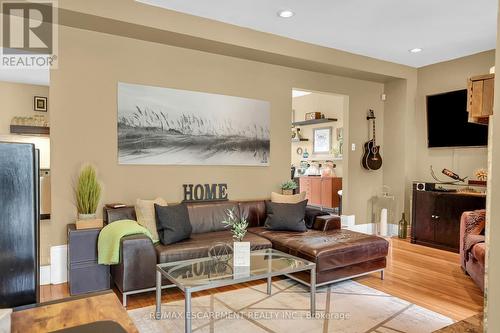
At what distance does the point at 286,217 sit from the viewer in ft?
13.3

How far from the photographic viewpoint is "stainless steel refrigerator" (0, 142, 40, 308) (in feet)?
2.59

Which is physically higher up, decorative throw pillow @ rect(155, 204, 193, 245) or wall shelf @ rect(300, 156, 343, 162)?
wall shelf @ rect(300, 156, 343, 162)

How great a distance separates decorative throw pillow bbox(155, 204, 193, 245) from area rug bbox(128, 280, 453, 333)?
0.63 metres

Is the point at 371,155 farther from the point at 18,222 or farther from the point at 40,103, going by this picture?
the point at 40,103

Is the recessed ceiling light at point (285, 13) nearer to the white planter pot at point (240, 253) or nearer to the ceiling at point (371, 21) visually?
the ceiling at point (371, 21)

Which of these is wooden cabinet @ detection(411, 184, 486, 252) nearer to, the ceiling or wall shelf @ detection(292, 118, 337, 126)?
the ceiling

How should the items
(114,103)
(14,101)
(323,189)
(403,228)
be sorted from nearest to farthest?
(114,103)
(403,228)
(14,101)
(323,189)

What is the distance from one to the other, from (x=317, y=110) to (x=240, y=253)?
6.44m

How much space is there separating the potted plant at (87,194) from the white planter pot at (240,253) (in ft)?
5.43

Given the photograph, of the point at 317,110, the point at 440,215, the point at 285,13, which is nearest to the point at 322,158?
the point at 317,110

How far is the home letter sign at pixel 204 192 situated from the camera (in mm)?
4305

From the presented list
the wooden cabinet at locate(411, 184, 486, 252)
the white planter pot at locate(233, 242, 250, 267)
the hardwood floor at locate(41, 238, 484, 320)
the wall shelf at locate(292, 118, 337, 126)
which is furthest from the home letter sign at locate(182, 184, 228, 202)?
the wall shelf at locate(292, 118, 337, 126)

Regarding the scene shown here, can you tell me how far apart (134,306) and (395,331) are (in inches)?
83.9

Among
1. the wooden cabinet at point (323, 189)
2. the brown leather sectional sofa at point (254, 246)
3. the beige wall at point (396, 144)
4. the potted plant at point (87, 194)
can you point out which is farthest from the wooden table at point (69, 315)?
the wooden cabinet at point (323, 189)
